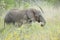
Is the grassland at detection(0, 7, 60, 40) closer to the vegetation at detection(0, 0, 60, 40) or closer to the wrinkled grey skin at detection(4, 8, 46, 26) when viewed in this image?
the vegetation at detection(0, 0, 60, 40)

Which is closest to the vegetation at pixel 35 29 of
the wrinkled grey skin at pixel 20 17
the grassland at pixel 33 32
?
the grassland at pixel 33 32

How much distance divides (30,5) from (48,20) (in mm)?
785

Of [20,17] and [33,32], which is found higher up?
[20,17]

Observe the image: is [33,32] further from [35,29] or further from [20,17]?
[20,17]

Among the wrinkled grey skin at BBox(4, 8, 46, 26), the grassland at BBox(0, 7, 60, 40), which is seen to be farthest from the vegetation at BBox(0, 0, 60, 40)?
the wrinkled grey skin at BBox(4, 8, 46, 26)

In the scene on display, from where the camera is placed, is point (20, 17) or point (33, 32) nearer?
point (33, 32)

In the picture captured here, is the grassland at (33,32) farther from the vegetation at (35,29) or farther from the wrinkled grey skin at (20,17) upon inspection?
the wrinkled grey skin at (20,17)

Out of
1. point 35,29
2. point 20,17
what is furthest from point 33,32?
point 20,17

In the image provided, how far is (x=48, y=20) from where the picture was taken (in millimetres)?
5754

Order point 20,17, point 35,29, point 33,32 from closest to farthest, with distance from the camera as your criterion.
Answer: point 33,32
point 35,29
point 20,17

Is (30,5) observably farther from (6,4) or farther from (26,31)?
(26,31)

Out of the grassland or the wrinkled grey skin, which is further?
the wrinkled grey skin

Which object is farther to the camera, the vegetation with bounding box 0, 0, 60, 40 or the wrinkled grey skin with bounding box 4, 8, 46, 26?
the wrinkled grey skin with bounding box 4, 8, 46, 26

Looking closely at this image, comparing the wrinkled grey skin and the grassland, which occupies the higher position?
the wrinkled grey skin
